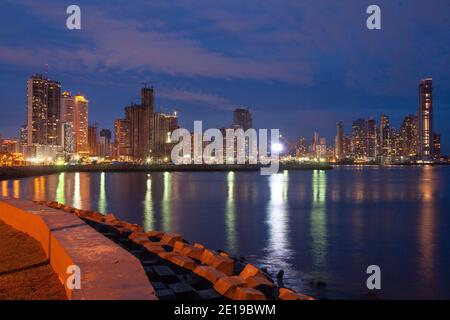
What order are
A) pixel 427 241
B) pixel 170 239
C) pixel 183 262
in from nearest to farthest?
pixel 183 262 → pixel 170 239 → pixel 427 241

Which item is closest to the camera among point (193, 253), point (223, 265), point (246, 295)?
point (246, 295)

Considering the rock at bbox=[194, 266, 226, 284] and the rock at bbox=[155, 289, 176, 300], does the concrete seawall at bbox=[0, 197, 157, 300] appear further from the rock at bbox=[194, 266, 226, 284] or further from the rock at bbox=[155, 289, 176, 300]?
the rock at bbox=[194, 266, 226, 284]

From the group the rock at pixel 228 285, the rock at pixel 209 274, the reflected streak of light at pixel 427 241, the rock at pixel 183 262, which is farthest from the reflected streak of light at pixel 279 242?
the rock at pixel 228 285

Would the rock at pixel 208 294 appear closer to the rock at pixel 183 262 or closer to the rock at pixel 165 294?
the rock at pixel 165 294

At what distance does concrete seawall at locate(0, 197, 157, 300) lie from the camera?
20.3 ft

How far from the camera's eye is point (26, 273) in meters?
8.23

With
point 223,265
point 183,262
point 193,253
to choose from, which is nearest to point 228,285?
point 183,262

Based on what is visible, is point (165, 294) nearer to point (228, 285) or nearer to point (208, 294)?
point (208, 294)

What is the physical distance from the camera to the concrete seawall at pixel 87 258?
618 cm

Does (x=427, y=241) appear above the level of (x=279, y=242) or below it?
below

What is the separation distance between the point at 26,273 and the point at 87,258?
132 cm

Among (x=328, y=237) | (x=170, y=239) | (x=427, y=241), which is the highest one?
(x=170, y=239)

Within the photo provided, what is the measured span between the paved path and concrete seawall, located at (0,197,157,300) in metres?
0.17
